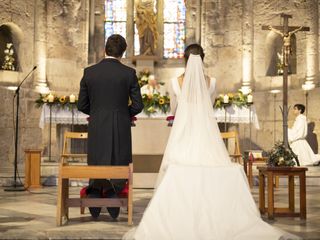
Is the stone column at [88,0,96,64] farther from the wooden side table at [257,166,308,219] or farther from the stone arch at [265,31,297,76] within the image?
the wooden side table at [257,166,308,219]

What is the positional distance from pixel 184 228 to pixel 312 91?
10184 mm

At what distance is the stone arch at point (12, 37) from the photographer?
15094 millimetres

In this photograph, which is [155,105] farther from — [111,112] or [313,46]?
[313,46]

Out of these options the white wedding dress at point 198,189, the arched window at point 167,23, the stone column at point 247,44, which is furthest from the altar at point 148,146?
the arched window at point 167,23

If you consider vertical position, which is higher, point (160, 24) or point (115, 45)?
point (160, 24)

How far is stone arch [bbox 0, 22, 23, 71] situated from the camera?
49.5 feet

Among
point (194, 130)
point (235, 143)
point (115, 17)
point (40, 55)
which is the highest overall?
point (115, 17)

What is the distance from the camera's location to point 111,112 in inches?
231

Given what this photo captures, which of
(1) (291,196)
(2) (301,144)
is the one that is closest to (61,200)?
(1) (291,196)

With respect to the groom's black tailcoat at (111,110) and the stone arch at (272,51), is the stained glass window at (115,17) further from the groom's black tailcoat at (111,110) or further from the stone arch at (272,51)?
the groom's black tailcoat at (111,110)

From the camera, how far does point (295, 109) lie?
43.8ft

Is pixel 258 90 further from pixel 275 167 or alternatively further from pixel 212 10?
pixel 275 167

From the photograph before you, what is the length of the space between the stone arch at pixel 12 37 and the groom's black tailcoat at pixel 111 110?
9.72 m

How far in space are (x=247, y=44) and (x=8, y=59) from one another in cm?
614
